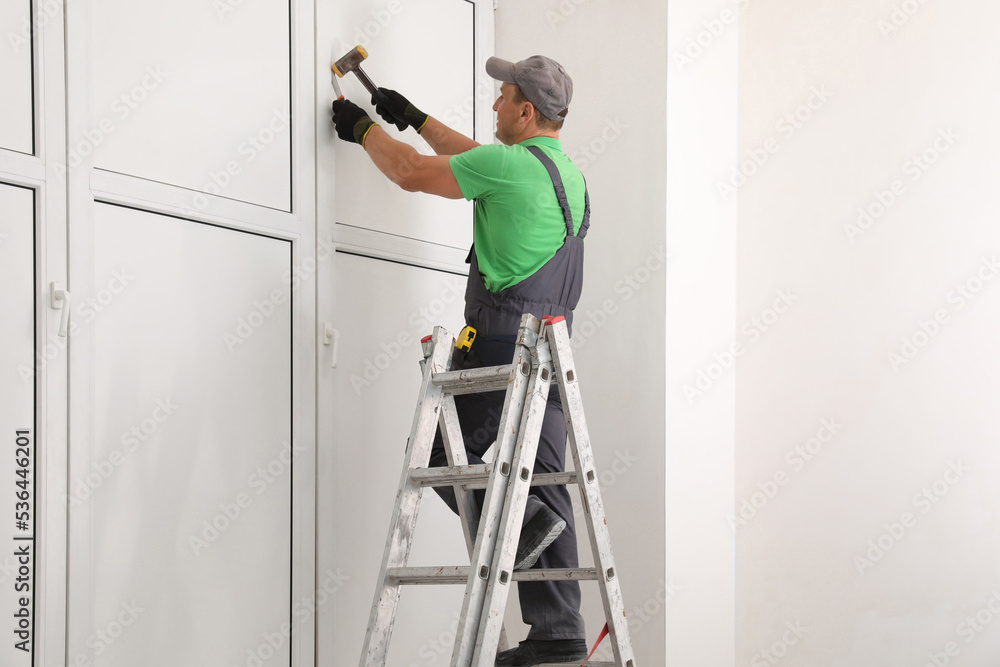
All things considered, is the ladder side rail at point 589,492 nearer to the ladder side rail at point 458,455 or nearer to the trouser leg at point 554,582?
the trouser leg at point 554,582

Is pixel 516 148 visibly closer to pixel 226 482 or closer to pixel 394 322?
pixel 394 322

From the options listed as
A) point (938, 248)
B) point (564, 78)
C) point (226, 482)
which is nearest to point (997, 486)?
point (938, 248)

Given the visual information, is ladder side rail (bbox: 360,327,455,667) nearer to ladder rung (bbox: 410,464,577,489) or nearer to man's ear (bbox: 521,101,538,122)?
ladder rung (bbox: 410,464,577,489)

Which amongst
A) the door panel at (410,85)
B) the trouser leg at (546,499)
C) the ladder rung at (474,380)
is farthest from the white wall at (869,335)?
the ladder rung at (474,380)

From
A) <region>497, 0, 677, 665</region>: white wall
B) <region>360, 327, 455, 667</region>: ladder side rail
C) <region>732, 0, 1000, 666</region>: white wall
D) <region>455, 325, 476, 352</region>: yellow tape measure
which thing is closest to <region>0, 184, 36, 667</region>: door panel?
<region>360, 327, 455, 667</region>: ladder side rail

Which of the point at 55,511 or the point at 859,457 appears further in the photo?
the point at 859,457

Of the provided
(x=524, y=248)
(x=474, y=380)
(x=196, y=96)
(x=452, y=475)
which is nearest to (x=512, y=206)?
(x=524, y=248)

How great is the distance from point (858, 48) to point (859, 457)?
1334mm

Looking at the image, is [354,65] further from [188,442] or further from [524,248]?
[188,442]

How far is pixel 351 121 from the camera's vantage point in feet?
7.66

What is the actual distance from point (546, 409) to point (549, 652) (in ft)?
1.69

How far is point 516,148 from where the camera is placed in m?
2.15

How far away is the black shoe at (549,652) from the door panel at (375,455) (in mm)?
586

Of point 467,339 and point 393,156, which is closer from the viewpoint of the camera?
point 467,339
